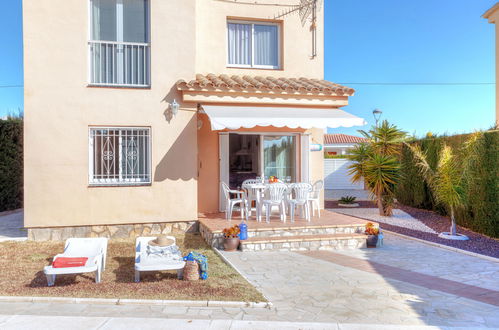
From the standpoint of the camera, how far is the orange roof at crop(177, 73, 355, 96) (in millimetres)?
19906

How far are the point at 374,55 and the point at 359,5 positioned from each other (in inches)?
545

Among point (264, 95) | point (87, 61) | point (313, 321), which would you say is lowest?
point (313, 321)

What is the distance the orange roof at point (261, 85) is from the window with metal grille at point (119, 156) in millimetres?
3714

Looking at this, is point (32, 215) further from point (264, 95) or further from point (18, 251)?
point (264, 95)

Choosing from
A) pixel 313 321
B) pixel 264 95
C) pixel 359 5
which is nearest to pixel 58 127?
pixel 264 95

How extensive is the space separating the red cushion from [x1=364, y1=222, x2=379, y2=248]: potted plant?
41.9ft

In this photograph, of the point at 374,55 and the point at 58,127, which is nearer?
the point at 58,127

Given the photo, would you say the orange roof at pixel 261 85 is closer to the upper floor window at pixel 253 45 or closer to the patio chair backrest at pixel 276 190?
the upper floor window at pixel 253 45

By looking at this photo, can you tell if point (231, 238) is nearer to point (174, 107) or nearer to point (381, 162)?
point (174, 107)

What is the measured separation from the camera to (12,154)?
2941 centimetres

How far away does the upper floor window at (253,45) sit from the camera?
24.6 meters

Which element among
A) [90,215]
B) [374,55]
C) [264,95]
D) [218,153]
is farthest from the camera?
[374,55]

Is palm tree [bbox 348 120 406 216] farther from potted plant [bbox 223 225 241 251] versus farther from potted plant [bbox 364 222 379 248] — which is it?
potted plant [bbox 223 225 241 251]

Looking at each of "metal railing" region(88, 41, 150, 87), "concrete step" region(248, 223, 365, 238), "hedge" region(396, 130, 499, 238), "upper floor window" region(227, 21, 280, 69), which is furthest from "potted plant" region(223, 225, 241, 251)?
"hedge" region(396, 130, 499, 238)
